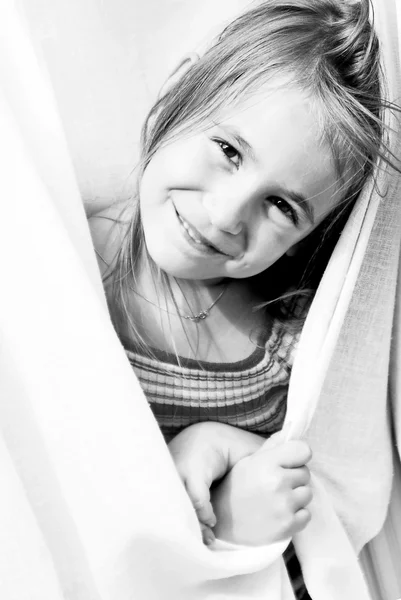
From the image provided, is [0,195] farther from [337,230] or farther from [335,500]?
[335,500]

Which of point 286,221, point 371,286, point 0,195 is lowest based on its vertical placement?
point 371,286

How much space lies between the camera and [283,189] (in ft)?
2.16

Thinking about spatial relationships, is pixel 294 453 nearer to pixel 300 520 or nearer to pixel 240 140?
pixel 300 520

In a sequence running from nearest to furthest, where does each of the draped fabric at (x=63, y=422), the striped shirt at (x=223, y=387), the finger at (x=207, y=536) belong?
the draped fabric at (x=63, y=422), the finger at (x=207, y=536), the striped shirt at (x=223, y=387)

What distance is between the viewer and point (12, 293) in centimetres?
53

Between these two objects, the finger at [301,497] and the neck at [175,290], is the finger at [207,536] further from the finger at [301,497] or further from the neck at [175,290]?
the neck at [175,290]

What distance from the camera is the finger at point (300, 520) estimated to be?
2.22ft

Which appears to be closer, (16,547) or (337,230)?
(16,547)

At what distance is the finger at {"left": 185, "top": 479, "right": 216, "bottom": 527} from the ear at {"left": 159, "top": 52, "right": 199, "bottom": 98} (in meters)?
0.40

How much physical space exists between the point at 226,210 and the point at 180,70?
23 cm

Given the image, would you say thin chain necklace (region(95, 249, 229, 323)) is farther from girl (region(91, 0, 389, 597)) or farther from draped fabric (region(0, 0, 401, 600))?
draped fabric (region(0, 0, 401, 600))

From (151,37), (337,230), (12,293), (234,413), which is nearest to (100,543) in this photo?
(12,293)

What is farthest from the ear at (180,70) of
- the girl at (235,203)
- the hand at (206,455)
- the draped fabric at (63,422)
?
the hand at (206,455)

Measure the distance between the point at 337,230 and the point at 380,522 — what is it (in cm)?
32
